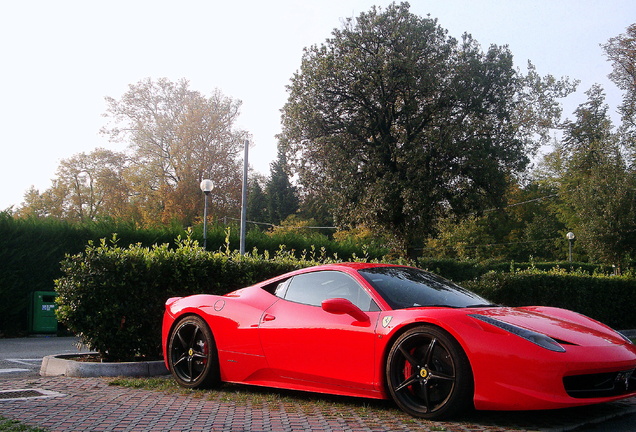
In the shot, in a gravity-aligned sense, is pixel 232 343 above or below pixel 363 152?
below

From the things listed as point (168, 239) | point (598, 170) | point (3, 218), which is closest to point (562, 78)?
point (598, 170)

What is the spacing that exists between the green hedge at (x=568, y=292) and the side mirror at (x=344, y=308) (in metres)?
8.68

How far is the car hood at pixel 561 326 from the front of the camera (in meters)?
4.76

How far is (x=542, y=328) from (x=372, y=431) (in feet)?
5.26

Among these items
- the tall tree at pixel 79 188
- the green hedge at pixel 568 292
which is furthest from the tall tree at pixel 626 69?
the tall tree at pixel 79 188

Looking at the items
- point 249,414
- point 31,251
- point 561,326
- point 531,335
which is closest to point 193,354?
point 249,414

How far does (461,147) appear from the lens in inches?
1172

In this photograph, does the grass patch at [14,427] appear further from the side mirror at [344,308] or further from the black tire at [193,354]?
the side mirror at [344,308]

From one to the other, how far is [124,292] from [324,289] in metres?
3.44

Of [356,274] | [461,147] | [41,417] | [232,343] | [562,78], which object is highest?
[562,78]

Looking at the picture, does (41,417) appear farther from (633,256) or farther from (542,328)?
(633,256)

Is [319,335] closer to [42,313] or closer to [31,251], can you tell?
[42,313]

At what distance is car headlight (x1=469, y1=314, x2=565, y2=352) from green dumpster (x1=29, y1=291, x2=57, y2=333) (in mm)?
13391

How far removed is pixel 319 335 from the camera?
5445 millimetres
